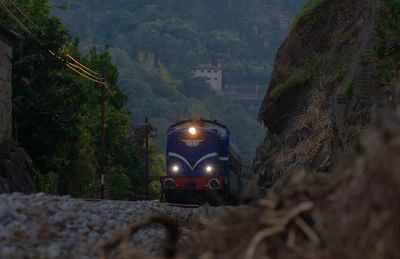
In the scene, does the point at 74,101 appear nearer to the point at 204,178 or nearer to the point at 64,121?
the point at 64,121

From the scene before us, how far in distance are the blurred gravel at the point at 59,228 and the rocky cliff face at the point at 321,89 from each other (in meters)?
6.46

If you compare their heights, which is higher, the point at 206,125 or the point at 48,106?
the point at 48,106

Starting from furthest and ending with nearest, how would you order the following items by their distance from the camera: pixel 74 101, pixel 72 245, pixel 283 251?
pixel 74 101, pixel 72 245, pixel 283 251

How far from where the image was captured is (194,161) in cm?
2783

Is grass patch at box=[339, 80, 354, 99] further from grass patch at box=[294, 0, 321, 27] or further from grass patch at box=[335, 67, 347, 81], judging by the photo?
grass patch at box=[294, 0, 321, 27]

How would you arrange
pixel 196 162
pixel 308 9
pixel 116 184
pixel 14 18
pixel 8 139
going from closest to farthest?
pixel 196 162 → pixel 8 139 → pixel 308 9 → pixel 14 18 → pixel 116 184

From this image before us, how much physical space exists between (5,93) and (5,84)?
0.32 metres

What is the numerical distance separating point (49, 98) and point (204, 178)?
946 cm

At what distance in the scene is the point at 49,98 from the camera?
3362cm

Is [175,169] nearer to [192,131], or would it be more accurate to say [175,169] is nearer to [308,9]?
[192,131]

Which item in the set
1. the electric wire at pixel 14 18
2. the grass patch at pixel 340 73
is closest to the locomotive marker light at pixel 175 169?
the grass patch at pixel 340 73

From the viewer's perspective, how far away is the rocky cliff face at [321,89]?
2223 centimetres

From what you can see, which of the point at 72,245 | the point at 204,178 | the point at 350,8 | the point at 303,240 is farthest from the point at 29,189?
the point at 303,240

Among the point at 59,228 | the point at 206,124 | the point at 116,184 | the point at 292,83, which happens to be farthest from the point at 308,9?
the point at 59,228
